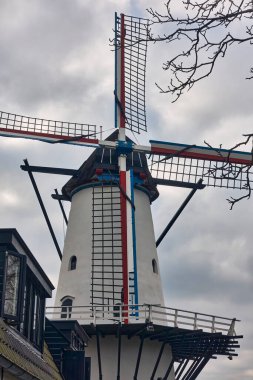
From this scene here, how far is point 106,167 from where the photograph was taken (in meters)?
27.9

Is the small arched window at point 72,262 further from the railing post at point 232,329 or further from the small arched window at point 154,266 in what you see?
the railing post at point 232,329

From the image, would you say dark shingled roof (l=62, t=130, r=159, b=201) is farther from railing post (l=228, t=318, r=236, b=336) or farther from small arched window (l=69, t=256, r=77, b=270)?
railing post (l=228, t=318, r=236, b=336)

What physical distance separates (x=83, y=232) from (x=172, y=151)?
5615 mm

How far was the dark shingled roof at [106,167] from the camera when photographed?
27.9m

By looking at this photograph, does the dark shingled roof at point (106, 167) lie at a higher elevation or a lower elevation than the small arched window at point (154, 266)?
higher

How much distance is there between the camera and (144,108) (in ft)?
104

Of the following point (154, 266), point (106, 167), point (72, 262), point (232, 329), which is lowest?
point (232, 329)

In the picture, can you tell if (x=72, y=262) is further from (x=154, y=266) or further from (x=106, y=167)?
(x=106, y=167)

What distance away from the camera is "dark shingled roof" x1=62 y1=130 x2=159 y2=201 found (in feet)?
91.4

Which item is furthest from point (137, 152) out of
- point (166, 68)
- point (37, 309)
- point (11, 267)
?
point (166, 68)

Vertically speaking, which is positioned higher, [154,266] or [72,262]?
[72,262]

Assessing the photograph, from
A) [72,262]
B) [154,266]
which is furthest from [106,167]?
[154,266]

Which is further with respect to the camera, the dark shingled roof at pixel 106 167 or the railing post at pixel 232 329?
the dark shingled roof at pixel 106 167

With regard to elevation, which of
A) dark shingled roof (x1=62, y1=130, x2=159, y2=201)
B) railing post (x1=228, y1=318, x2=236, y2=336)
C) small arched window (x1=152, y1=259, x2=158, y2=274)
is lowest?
railing post (x1=228, y1=318, x2=236, y2=336)
